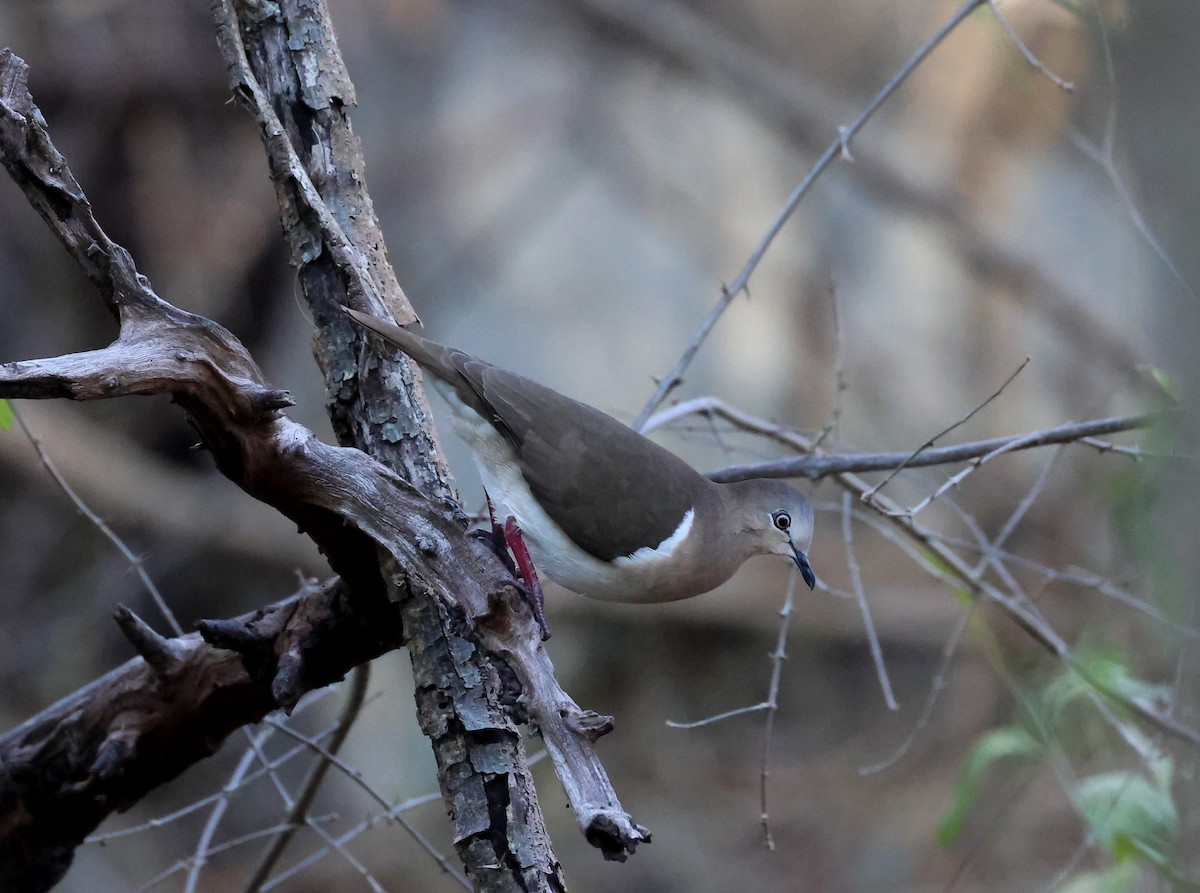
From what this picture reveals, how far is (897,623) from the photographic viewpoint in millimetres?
7867

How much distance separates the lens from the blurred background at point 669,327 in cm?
620

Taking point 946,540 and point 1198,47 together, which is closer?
point 1198,47

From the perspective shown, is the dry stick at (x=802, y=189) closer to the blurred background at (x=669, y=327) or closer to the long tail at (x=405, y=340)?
the long tail at (x=405, y=340)

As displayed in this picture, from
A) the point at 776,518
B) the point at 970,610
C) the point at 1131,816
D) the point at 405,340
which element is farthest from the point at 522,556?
the point at 1131,816

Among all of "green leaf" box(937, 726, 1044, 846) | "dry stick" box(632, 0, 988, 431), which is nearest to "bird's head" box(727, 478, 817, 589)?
"dry stick" box(632, 0, 988, 431)

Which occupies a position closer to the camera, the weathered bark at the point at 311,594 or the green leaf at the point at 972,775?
the weathered bark at the point at 311,594

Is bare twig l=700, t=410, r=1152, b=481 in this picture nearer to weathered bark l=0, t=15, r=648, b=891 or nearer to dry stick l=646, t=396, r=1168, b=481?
dry stick l=646, t=396, r=1168, b=481

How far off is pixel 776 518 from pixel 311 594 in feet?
4.64

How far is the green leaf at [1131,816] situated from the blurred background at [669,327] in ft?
10.3

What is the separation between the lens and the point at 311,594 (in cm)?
259

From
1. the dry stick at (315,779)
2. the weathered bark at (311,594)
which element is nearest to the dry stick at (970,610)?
the weathered bark at (311,594)

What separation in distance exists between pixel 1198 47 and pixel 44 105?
20.5 feet

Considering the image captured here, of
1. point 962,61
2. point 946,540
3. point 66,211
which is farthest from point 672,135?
point 66,211

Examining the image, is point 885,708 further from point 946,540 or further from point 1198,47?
point 1198,47
